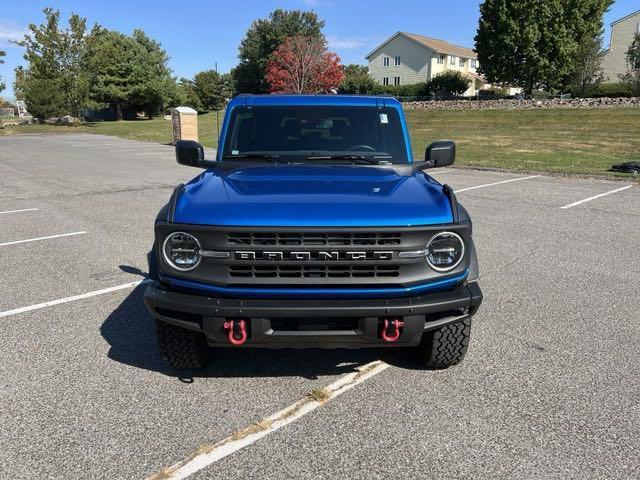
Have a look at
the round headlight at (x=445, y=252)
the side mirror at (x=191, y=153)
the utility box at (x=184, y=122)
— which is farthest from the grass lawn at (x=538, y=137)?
the round headlight at (x=445, y=252)

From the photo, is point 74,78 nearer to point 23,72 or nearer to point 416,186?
point 23,72

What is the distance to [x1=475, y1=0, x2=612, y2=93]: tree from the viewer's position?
42219 millimetres

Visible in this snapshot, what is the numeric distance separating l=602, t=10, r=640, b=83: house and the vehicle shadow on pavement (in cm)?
5974

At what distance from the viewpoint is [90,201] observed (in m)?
9.92

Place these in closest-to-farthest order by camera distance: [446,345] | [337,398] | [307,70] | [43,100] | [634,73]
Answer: [337,398], [446,345], [634,73], [307,70], [43,100]

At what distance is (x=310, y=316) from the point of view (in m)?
2.63

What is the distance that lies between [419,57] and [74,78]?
130ft

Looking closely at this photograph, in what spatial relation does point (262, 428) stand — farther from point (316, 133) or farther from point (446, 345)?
point (316, 133)

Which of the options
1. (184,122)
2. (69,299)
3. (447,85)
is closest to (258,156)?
(69,299)

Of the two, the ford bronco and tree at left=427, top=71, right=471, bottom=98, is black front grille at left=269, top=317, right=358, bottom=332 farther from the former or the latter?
tree at left=427, top=71, right=471, bottom=98

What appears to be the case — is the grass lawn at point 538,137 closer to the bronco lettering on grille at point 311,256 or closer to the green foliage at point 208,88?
the bronco lettering on grille at point 311,256

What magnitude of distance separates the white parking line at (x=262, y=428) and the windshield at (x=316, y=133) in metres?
1.63

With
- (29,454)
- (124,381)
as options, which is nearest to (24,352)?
(124,381)

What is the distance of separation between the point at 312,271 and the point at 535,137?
24.6 metres
